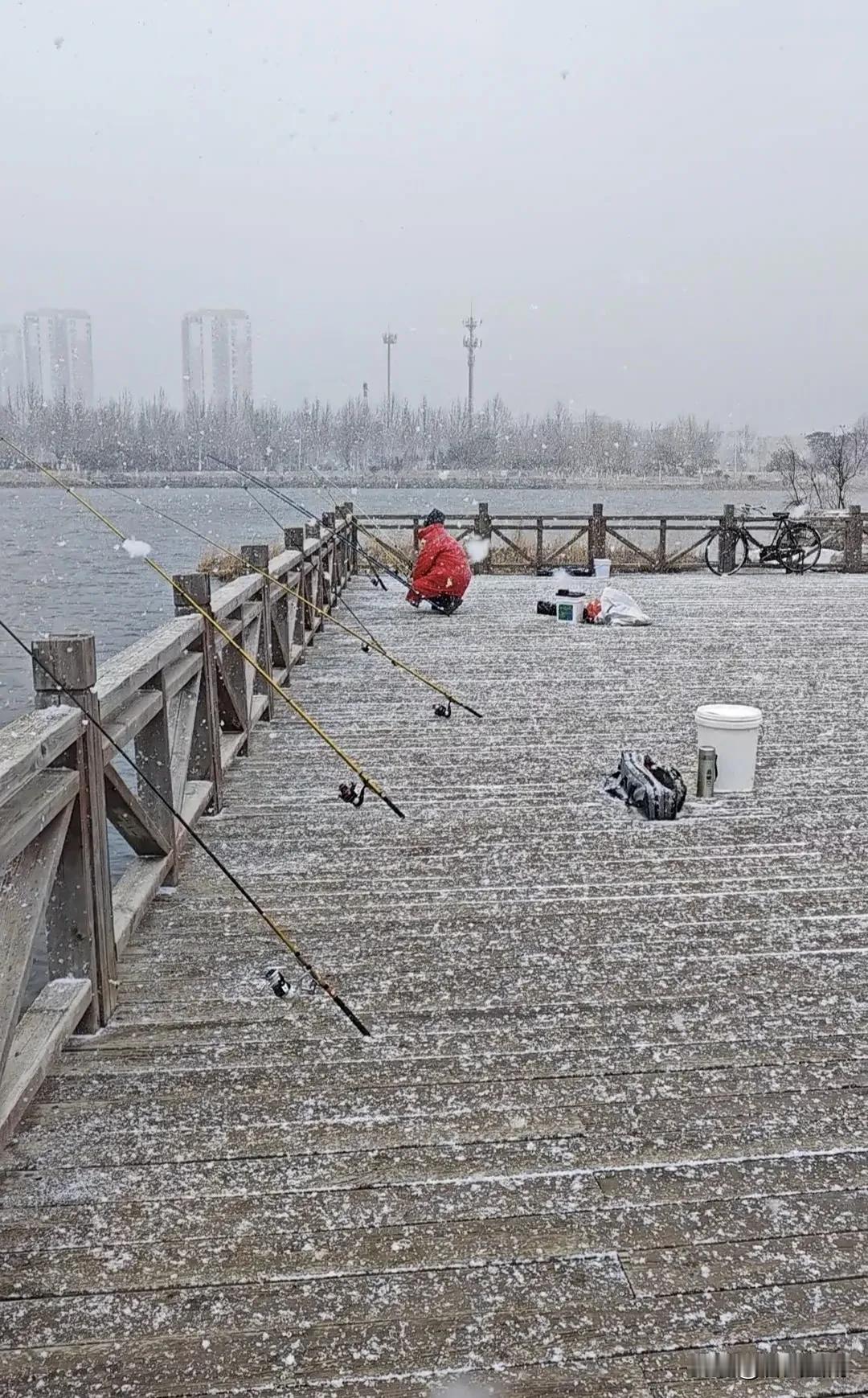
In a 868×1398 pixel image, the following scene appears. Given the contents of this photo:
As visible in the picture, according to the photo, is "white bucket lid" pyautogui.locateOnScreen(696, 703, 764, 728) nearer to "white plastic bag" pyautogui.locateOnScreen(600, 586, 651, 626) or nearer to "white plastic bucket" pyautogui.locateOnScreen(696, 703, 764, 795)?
"white plastic bucket" pyautogui.locateOnScreen(696, 703, 764, 795)

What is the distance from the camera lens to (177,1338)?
2.06 metres

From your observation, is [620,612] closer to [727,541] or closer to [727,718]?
[727,718]

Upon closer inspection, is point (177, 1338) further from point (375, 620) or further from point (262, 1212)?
point (375, 620)

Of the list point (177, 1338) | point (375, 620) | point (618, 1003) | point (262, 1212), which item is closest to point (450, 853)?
point (618, 1003)

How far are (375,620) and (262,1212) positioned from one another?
401 inches

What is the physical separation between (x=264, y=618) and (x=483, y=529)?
466 inches

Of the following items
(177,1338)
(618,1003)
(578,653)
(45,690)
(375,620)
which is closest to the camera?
(177,1338)

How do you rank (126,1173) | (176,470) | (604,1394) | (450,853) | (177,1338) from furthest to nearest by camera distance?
1. (176,470)
2. (450,853)
3. (126,1173)
4. (177,1338)
5. (604,1394)

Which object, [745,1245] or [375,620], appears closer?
[745,1245]

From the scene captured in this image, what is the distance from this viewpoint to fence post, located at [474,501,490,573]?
18.7 meters

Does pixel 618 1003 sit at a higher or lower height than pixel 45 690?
lower

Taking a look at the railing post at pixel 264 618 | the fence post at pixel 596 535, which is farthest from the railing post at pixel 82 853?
the fence post at pixel 596 535

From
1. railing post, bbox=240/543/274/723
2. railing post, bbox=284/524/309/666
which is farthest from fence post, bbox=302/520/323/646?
railing post, bbox=240/543/274/723

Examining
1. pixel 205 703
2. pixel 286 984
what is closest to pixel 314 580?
pixel 205 703
